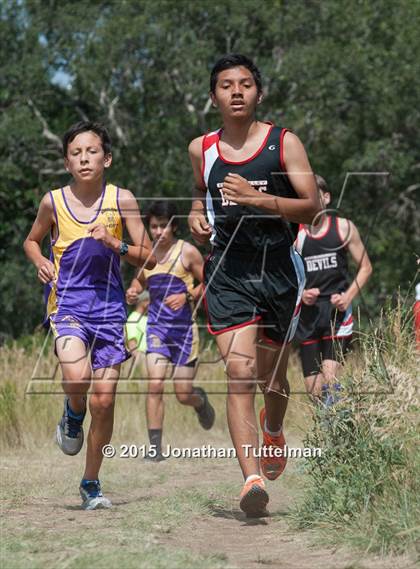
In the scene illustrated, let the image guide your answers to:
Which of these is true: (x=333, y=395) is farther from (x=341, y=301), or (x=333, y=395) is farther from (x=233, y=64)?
(x=341, y=301)

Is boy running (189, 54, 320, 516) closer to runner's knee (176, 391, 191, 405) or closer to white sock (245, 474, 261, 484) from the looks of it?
white sock (245, 474, 261, 484)

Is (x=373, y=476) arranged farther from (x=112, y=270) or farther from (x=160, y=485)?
(x=160, y=485)

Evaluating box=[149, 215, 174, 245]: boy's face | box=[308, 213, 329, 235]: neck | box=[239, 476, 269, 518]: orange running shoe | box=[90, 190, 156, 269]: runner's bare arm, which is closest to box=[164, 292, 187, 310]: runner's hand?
box=[149, 215, 174, 245]: boy's face

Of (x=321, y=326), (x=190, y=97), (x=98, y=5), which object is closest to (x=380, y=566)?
(x=321, y=326)

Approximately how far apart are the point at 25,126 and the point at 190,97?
3.11m

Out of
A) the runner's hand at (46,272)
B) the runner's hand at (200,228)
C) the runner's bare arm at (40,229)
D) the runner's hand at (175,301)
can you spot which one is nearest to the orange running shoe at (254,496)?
the runner's hand at (200,228)

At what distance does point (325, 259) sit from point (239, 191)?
3.51m

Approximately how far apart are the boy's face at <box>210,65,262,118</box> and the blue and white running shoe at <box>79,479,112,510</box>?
7.97 ft

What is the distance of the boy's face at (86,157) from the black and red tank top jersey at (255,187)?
30.5 inches

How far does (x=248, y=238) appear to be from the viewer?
634 centimetres

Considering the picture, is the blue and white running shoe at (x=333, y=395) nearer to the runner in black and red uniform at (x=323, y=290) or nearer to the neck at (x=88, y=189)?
the neck at (x=88, y=189)

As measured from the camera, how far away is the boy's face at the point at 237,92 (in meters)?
6.34

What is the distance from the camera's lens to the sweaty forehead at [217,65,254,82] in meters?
6.36

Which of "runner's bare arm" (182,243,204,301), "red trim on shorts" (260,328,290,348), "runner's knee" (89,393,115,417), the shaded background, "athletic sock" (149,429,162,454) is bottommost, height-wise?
"runner's knee" (89,393,115,417)
